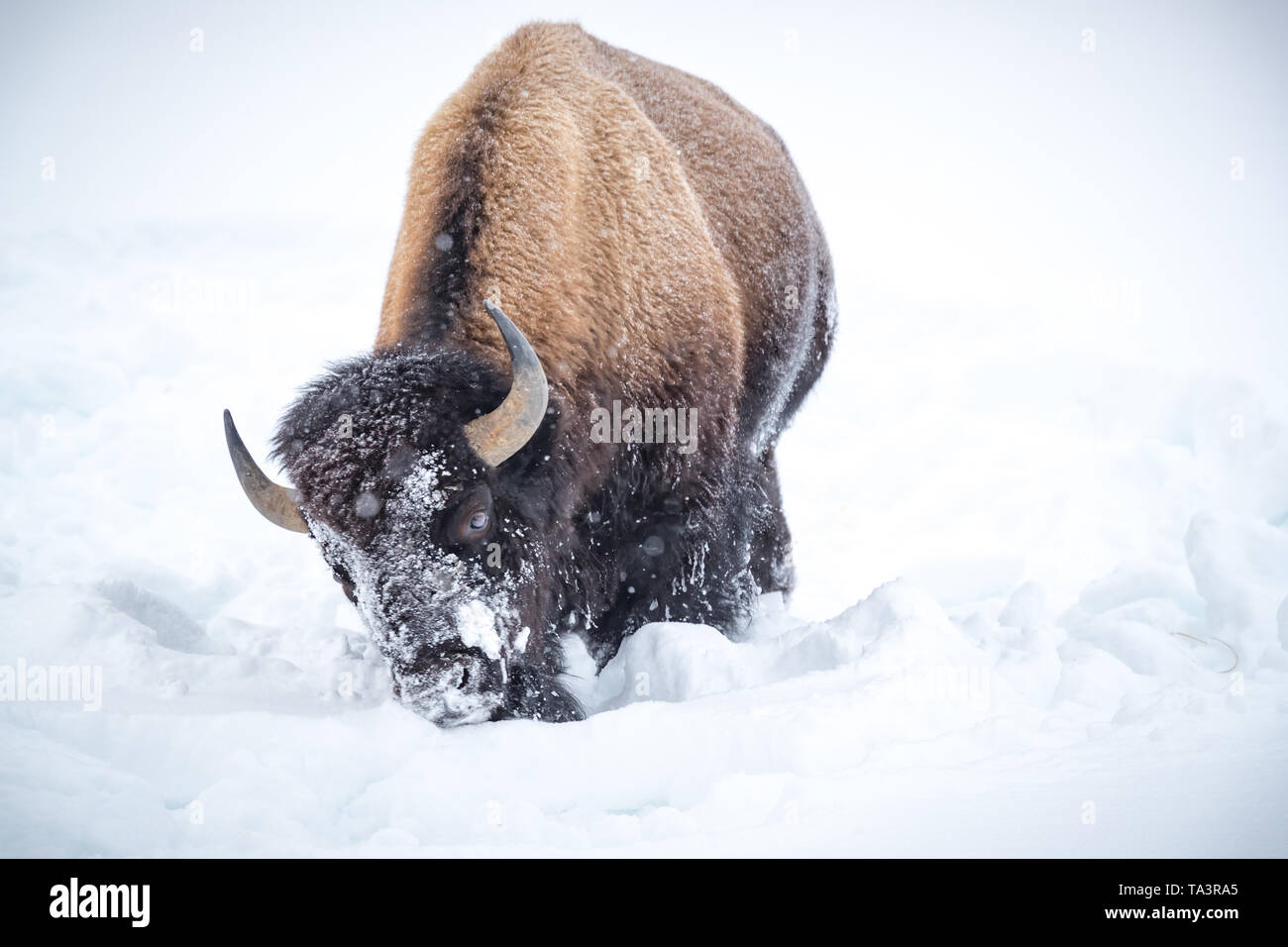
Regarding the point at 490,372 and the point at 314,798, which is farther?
the point at 490,372

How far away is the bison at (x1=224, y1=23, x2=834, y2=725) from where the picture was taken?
2.80 m

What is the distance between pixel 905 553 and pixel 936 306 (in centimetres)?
625

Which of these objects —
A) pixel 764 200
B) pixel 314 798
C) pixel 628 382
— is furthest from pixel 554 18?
pixel 314 798

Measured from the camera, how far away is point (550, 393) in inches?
127

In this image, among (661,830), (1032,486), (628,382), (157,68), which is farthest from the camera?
(157,68)

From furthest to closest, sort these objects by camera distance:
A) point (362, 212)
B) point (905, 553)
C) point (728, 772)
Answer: point (362, 212) < point (905, 553) < point (728, 772)

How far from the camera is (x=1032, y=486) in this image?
20.1 feet

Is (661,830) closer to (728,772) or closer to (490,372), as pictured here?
(728,772)

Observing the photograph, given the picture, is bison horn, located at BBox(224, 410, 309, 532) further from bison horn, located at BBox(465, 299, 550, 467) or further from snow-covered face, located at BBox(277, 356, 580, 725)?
bison horn, located at BBox(465, 299, 550, 467)

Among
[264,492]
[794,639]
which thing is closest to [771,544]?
[794,639]

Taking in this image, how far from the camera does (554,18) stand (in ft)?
16.0

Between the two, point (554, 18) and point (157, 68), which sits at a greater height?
point (157, 68)

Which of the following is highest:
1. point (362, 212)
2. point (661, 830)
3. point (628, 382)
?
point (362, 212)

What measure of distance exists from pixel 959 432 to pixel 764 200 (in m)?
3.27
